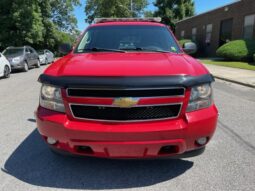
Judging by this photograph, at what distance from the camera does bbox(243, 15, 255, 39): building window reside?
22.8m

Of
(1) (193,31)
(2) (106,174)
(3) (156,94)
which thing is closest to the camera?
(3) (156,94)

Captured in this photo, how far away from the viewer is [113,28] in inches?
202

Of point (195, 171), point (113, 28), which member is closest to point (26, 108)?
point (113, 28)

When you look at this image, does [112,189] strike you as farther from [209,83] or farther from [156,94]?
[209,83]

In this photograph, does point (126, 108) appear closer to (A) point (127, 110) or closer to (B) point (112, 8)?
(A) point (127, 110)

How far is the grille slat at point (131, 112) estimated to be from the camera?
318 cm

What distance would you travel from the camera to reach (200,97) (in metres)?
3.31

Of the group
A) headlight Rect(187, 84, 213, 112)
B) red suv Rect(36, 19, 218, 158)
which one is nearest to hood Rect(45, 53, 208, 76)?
red suv Rect(36, 19, 218, 158)

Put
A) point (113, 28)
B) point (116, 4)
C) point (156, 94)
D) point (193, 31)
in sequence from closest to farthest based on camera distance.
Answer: point (156, 94), point (113, 28), point (193, 31), point (116, 4)

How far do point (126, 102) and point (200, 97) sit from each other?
821 millimetres

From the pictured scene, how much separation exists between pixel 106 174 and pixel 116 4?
55.3 metres

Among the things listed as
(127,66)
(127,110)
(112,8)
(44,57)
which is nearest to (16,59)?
(44,57)

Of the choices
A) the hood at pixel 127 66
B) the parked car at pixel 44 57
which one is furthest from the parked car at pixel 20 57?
the hood at pixel 127 66

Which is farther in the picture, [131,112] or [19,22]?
[19,22]
